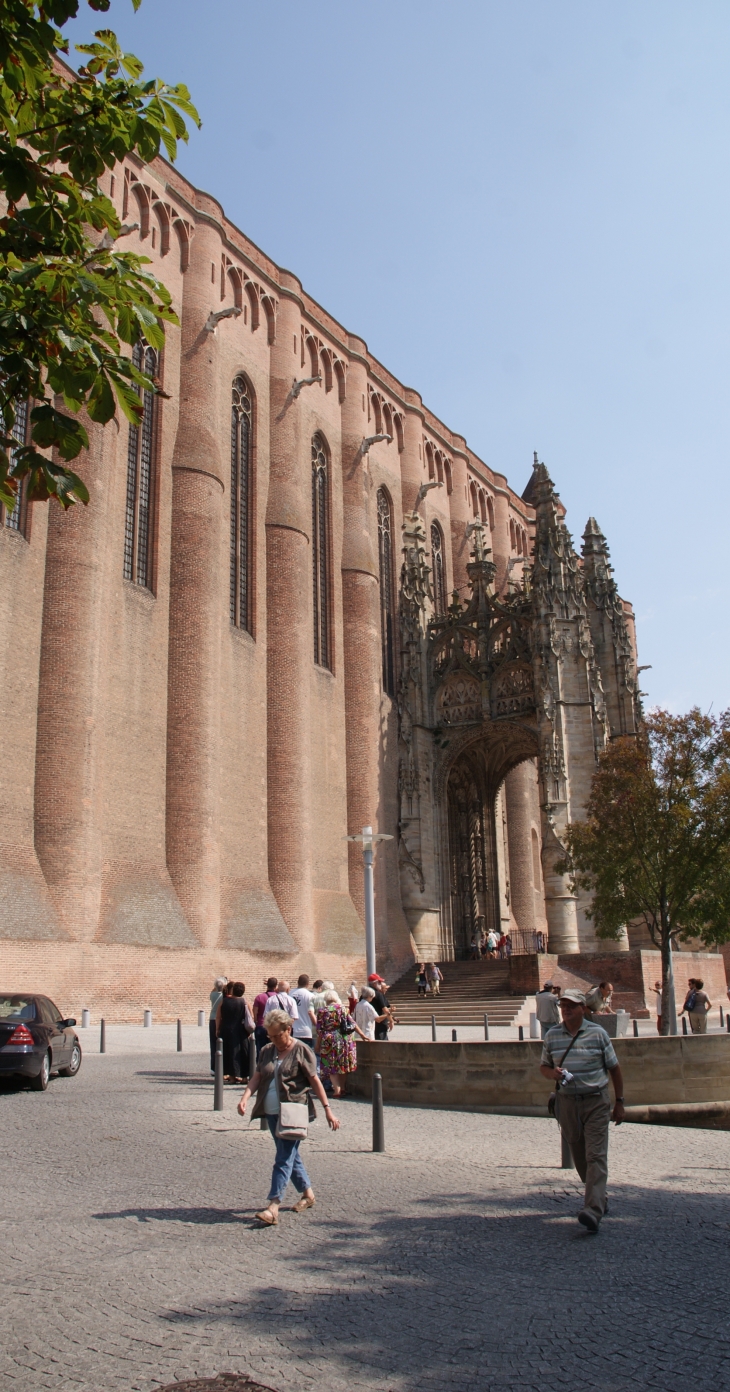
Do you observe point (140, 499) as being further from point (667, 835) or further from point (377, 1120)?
point (377, 1120)

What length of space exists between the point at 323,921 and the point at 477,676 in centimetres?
1001

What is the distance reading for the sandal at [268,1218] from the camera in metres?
6.35

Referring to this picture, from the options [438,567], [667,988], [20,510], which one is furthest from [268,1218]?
[438,567]

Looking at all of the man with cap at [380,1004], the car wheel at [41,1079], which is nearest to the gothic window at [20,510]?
the man with cap at [380,1004]

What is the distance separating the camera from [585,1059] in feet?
21.4

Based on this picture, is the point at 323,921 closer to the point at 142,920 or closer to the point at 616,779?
the point at 142,920

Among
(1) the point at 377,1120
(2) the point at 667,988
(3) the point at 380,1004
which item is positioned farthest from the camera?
(2) the point at 667,988

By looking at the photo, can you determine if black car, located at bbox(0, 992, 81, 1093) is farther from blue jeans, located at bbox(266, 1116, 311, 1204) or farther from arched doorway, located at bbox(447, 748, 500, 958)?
arched doorway, located at bbox(447, 748, 500, 958)

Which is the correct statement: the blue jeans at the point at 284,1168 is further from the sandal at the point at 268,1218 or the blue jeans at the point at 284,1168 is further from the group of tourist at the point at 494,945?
the group of tourist at the point at 494,945

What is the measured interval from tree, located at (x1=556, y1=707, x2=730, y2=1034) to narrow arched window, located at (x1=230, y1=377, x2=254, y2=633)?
12.5m

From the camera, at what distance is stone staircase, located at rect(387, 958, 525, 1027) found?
2742 centimetres

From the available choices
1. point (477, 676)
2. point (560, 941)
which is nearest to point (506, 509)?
point (477, 676)

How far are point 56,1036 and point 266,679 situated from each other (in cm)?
1866

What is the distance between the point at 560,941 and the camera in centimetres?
3098
